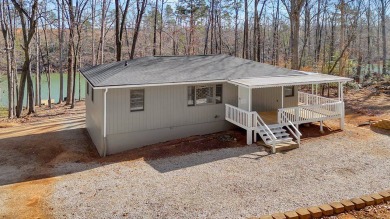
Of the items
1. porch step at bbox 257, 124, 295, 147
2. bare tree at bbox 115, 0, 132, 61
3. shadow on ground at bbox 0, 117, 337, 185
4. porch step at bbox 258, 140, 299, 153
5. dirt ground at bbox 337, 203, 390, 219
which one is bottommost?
dirt ground at bbox 337, 203, 390, 219

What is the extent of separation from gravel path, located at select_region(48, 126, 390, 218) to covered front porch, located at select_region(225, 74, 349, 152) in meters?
0.72

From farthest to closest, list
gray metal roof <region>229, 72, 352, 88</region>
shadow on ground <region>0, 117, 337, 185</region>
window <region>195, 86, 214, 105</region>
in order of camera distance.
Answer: window <region>195, 86, 214, 105</region> → gray metal roof <region>229, 72, 352, 88</region> → shadow on ground <region>0, 117, 337, 185</region>

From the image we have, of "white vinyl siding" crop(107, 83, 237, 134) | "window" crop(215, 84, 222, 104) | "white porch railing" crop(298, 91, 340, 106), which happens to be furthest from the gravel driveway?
"white porch railing" crop(298, 91, 340, 106)

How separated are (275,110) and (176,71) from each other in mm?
4633

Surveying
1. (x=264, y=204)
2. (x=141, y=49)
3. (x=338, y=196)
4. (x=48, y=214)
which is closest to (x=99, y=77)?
(x=48, y=214)

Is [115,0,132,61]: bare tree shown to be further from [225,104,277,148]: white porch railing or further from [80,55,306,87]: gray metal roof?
[225,104,277,148]: white porch railing

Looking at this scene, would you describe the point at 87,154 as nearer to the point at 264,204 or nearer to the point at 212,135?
the point at 212,135

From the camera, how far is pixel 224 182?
7.92 meters

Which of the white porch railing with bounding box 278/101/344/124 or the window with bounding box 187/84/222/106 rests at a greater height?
the window with bounding box 187/84/222/106

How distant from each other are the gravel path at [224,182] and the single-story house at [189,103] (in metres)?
1.29

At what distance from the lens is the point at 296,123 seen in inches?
457

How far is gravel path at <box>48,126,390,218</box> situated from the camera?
21.6 feet

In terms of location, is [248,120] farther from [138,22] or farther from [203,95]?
[138,22]

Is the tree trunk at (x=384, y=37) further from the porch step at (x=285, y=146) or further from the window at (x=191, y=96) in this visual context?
the window at (x=191, y=96)
